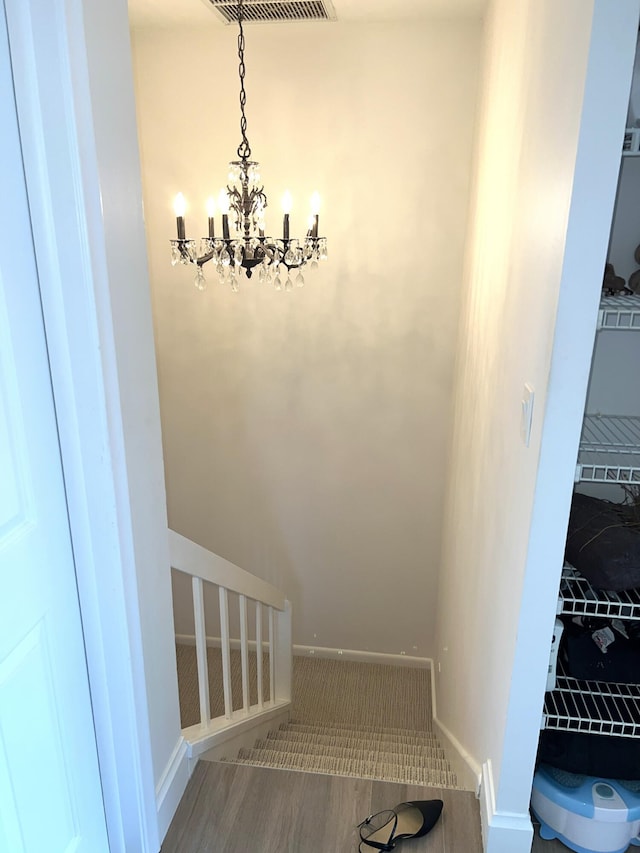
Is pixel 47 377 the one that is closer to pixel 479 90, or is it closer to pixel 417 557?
pixel 479 90

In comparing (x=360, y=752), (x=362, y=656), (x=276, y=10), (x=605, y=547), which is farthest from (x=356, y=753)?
(x=276, y=10)

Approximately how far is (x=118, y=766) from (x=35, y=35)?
156 cm

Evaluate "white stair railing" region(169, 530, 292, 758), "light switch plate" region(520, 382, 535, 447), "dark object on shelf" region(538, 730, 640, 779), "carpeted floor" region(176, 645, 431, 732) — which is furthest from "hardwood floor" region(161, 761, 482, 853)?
"carpeted floor" region(176, 645, 431, 732)

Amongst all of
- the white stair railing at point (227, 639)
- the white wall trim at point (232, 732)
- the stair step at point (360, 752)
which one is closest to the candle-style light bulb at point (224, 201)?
the white stair railing at point (227, 639)

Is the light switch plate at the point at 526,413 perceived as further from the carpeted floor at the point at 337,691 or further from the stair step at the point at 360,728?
the carpeted floor at the point at 337,691

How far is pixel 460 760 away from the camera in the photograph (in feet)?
7.38

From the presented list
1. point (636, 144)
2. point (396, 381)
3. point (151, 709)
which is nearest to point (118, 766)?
point (151, 709)

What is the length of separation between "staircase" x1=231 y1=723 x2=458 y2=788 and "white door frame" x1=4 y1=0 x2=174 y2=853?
66cm

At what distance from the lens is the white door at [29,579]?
1075mm

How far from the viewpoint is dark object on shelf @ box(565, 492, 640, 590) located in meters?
1.48

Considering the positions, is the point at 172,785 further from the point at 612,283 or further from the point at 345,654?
the point at 345,654

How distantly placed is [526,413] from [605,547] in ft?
1.30

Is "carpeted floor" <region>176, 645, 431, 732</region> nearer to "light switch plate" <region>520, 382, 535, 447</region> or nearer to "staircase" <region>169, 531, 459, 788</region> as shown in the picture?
"staircase" <region>169, 531, 459, 788</region>

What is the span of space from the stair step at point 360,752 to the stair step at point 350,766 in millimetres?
71
